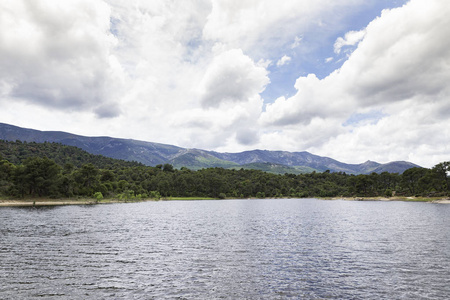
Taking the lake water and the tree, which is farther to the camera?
the tree

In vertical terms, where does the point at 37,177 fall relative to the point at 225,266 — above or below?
above

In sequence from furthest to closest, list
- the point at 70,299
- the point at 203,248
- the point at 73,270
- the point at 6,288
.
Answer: the point at 203,248 → the point at 73,270 → the point at 6,288 → the point at 70,299

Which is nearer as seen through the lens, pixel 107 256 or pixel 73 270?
pixel 73 270

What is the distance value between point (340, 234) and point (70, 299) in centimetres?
5743

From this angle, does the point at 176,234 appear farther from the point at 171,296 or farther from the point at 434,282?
the point at 434,282

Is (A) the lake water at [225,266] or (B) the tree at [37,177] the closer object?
(A) the lake water at [225,266]

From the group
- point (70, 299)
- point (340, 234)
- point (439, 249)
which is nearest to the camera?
point (70, 299)

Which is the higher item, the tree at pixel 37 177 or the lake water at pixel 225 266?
the tree at pixel 37 177

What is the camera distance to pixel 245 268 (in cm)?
3569

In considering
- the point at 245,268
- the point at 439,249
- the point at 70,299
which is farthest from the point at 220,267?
the point at 439,249

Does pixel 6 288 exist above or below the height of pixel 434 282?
below

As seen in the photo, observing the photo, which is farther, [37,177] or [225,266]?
[37,177]

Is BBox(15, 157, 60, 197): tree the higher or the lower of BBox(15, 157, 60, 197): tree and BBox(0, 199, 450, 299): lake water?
the higher

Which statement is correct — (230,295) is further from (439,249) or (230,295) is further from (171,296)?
(439,249)
